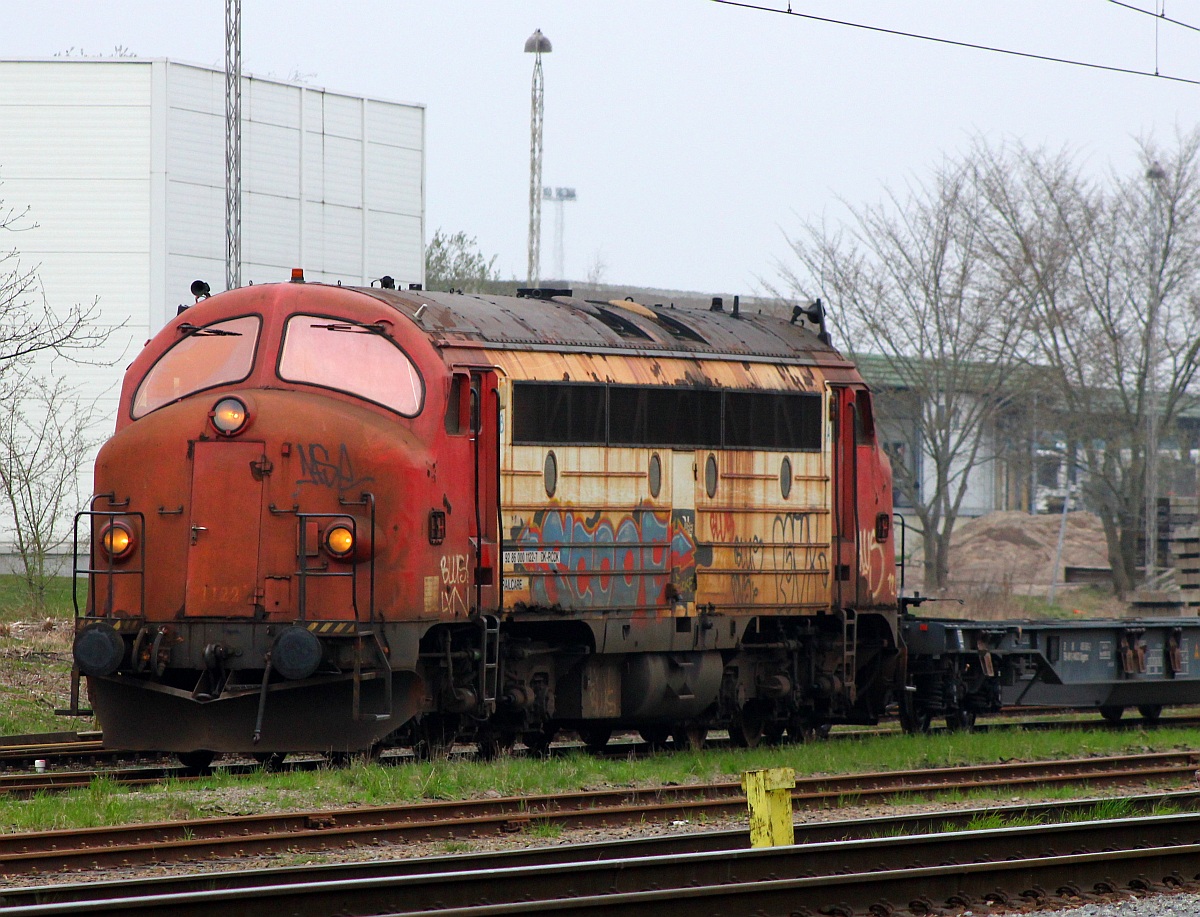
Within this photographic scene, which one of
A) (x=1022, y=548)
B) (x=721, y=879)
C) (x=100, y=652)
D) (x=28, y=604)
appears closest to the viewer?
(x=721, y=879)

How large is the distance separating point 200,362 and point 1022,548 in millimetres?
40207

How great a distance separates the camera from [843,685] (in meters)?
16.4

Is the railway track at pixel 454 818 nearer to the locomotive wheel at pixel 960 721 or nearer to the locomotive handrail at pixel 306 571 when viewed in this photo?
the locomotive handrail at pixel 306 571

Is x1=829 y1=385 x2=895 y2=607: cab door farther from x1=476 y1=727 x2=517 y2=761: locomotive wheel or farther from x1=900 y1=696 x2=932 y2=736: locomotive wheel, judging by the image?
x1=476 y1=727 x2=517 y2=761: locomotive wheel

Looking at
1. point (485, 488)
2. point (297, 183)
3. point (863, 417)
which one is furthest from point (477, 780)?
point (297, 183)

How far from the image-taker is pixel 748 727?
16.5m

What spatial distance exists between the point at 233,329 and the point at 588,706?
4581 mm

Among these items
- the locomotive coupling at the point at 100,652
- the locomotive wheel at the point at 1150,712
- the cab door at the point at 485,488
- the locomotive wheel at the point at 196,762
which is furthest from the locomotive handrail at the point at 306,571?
the locomotive wheel at the point at 1150,712

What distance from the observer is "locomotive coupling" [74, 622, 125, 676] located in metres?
12.3

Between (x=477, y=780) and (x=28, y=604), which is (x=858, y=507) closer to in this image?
(x=477, y=780)

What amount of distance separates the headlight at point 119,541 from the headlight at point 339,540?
1631mm

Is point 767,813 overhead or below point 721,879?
overhead

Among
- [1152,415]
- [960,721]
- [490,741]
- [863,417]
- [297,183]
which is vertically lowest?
[960,721]

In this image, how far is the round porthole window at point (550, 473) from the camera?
14.0 metres
